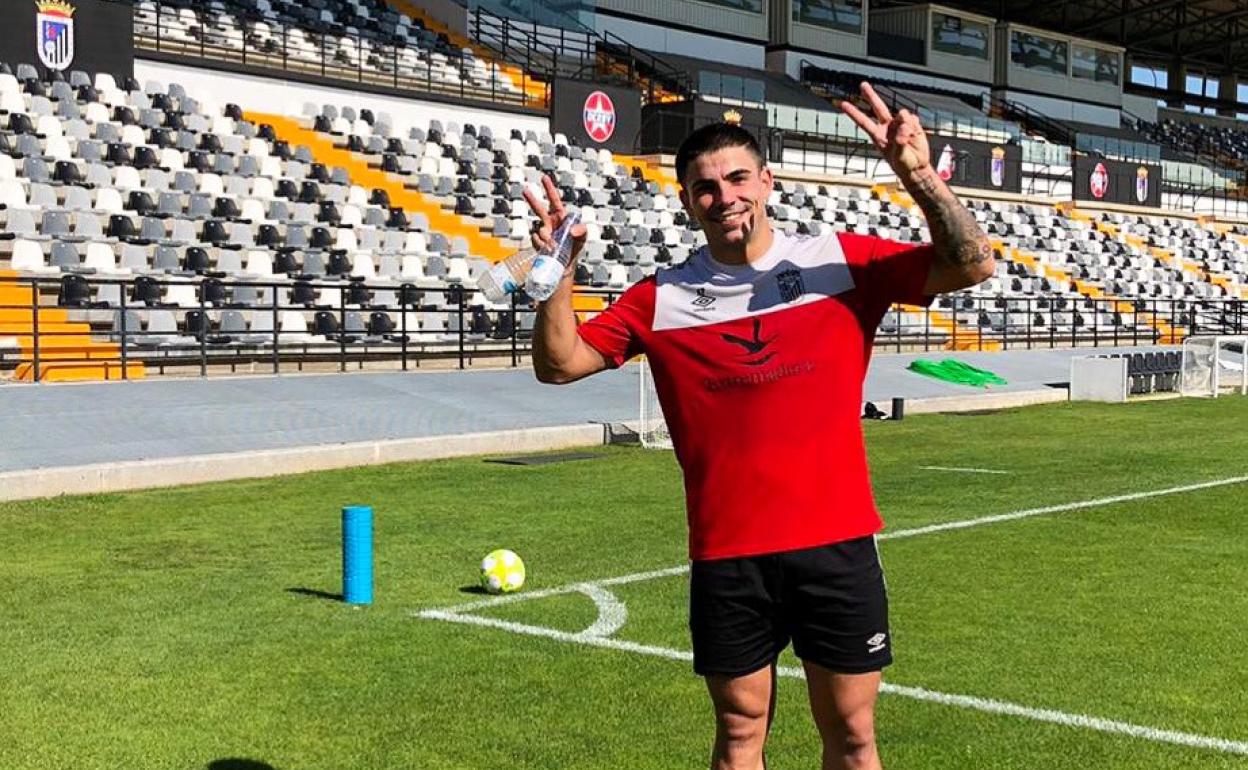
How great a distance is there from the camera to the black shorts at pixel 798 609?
3.72m

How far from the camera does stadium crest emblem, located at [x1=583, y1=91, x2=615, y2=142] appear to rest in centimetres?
3738

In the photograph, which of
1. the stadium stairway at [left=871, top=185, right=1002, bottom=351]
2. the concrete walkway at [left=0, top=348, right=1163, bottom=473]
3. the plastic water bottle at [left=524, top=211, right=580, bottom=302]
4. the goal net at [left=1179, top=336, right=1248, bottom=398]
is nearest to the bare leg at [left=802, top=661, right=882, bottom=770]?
the plastic water bottle at [left=524, top=211, right=580, bottom=302]

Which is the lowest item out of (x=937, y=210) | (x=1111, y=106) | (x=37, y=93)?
(x=937, y=210)

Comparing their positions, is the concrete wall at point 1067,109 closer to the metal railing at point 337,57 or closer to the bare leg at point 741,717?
the metal railing at point 337,57

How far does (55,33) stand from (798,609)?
89.6 feet

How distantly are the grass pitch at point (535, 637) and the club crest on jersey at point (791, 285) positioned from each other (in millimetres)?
2213

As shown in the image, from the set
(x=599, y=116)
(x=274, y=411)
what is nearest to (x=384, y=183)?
(x=599, y=116)

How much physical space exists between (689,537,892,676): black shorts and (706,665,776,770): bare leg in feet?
0.13

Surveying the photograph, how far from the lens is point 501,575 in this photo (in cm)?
864

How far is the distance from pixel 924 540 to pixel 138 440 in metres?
7.95

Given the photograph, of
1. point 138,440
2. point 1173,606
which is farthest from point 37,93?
point 1173,606

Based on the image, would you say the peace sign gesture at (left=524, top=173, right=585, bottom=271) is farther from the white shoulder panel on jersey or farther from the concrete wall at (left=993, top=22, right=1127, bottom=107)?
the concrete wall at (left=993, top=22, right=1127, bottom=107)

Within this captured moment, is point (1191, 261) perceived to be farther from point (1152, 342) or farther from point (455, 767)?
point (455, 767)

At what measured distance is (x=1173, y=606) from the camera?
8.16 metres
